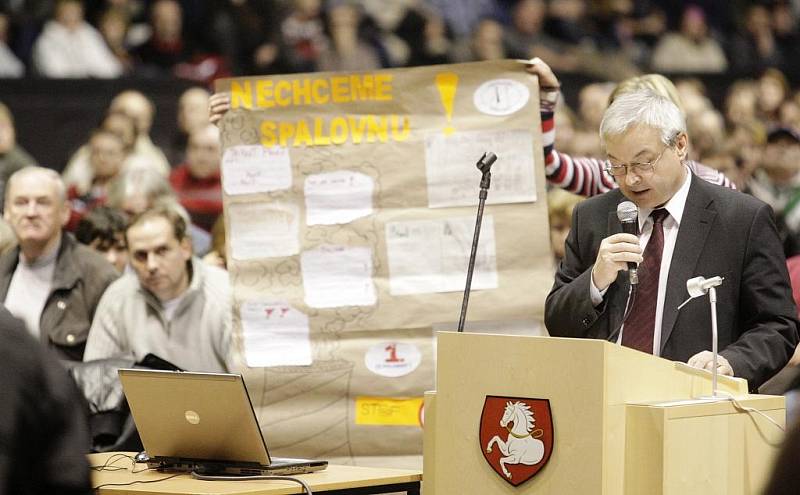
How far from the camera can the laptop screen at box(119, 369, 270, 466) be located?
378cm

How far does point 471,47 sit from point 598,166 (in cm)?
614

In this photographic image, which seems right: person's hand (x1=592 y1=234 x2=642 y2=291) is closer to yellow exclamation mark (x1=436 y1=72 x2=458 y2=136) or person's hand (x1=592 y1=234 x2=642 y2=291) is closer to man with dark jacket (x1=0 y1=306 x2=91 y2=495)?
yellow exclamation mark (x1=436 y1=72 x2=458 y2=136)

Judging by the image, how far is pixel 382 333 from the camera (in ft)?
16.3

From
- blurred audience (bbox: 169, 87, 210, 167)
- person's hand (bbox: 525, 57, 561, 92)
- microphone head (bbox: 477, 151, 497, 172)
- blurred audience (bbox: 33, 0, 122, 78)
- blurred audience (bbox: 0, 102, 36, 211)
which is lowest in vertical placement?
microphone head (bbox: 477, 151, 497, 172)

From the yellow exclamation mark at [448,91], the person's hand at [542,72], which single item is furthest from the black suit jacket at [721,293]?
the yellow exclamation mark at [448,91]

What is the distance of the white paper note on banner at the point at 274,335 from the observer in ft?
16.5

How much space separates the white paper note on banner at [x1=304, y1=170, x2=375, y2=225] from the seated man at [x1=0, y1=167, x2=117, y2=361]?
1.41 meters

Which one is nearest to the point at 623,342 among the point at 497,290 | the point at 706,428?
the point at 706,428

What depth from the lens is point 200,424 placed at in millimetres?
3881

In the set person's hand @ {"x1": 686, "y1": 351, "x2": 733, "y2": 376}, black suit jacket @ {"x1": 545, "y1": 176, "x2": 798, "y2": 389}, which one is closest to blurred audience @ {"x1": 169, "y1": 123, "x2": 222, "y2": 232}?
black suit jacket @ {"x1": 545, "y1": 176, "x2": 798, "y2": 389}

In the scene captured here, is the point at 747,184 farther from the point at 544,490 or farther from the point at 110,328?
the point at 544,490

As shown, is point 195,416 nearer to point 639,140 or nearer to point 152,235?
point 639,140

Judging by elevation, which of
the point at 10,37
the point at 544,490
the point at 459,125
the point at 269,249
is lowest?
the point at 544,490

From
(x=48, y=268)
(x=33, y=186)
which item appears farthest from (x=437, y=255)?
(x=33, y=186)
